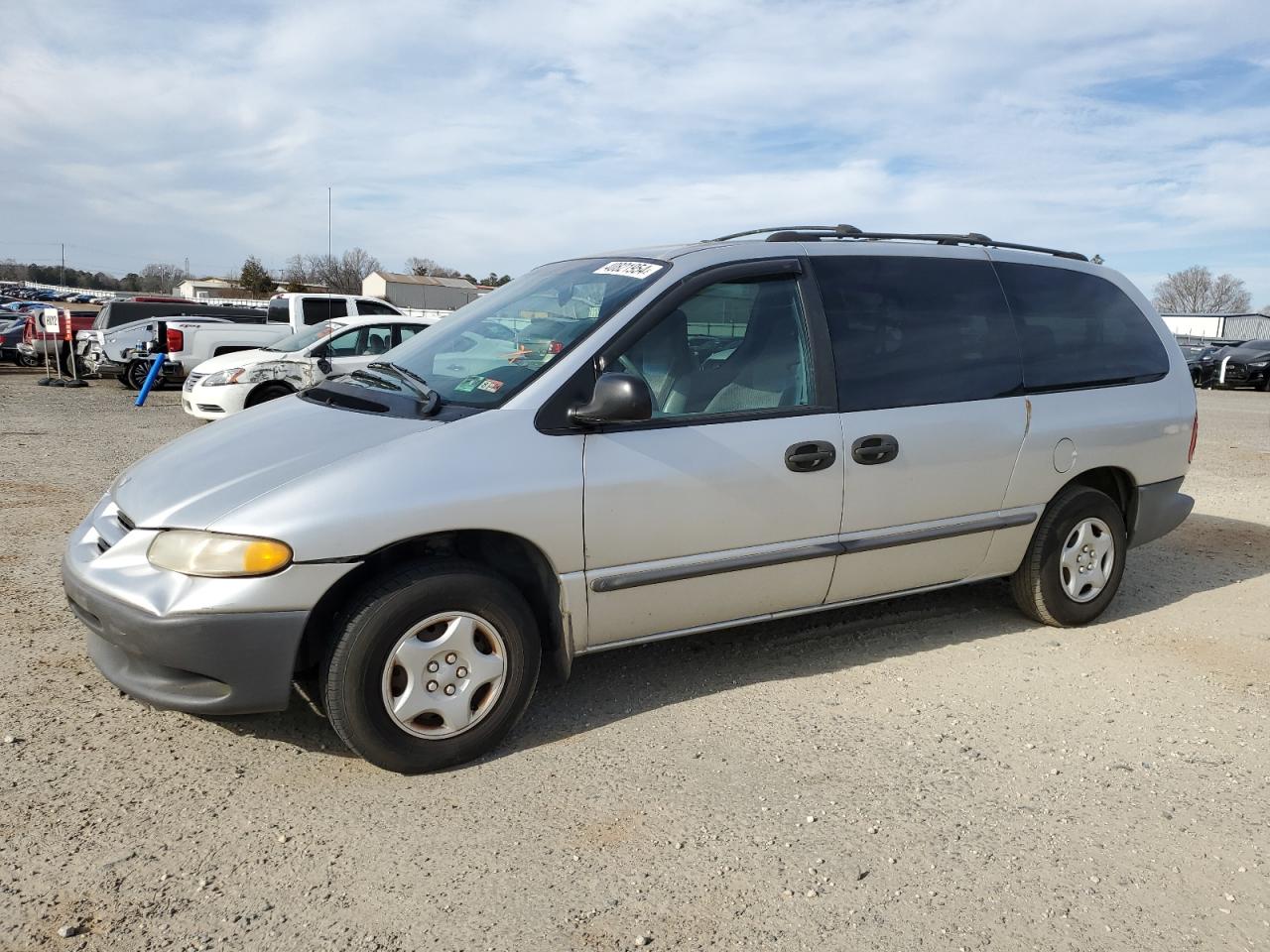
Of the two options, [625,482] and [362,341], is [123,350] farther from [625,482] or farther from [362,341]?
[625,482]

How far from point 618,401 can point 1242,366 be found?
27723 mm

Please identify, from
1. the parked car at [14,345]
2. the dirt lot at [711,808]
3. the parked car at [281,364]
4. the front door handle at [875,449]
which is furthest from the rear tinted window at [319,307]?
the front door handle at [875,449]

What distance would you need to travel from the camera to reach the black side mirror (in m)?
3.33

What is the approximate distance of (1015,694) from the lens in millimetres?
4133

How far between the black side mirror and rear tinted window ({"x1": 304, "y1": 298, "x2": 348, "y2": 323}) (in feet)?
51.8

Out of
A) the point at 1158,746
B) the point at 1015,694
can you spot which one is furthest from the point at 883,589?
the point at 1158,746

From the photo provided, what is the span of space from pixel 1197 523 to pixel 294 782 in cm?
694

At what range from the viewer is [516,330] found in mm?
3980

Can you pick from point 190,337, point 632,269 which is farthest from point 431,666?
point 190,337

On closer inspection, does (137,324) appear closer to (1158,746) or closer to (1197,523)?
(1197,523)

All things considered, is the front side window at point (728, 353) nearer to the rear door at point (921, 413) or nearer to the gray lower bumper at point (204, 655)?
the rear door at point (921, 413)

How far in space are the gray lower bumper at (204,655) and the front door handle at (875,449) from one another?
2.21 meters

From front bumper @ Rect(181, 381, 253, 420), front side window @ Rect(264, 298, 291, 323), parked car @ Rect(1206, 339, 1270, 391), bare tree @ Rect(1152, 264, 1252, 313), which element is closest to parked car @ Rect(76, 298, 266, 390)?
front side window @ Rect(264, 298, 291, 323)

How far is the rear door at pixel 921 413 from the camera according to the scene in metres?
4.07
